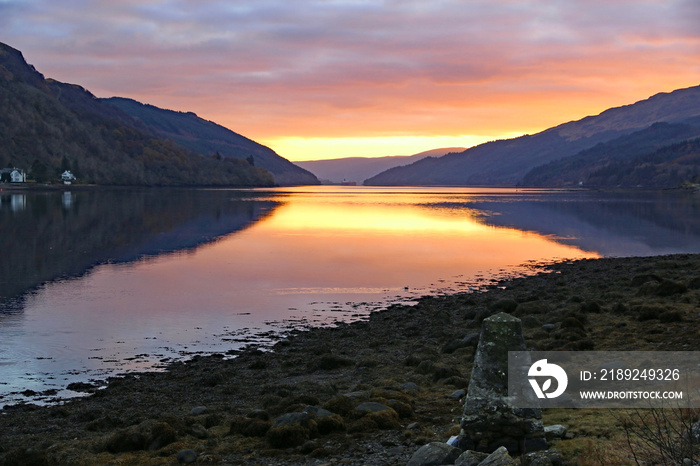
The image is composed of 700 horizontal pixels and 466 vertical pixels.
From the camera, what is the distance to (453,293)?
1464 inches

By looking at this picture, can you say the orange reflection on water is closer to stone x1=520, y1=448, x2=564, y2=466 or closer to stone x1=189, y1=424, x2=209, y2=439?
stone x1=189, y1=424, x2=209, y2=439

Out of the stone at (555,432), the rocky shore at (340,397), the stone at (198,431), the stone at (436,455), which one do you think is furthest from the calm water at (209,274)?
the stone at (555,432)

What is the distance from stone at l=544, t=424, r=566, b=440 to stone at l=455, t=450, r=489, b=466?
6.68 feet

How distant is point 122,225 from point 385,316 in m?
58.2

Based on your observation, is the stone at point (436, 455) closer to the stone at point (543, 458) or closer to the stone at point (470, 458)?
the stone at point (470, 458)

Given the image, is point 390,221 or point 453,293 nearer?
point 453,293

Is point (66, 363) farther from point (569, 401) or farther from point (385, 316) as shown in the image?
point (569, 401)

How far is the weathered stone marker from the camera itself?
34.0 feet

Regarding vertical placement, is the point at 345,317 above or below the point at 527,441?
below

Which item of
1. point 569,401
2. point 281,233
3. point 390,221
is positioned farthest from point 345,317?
point 390,221

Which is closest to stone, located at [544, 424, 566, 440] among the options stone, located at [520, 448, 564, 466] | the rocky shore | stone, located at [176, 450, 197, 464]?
the rocky shore

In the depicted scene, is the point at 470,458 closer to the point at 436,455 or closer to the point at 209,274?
the point at 436,455

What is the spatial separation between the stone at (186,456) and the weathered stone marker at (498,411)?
5.25 m

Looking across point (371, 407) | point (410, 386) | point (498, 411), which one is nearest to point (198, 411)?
point (371, 407)
